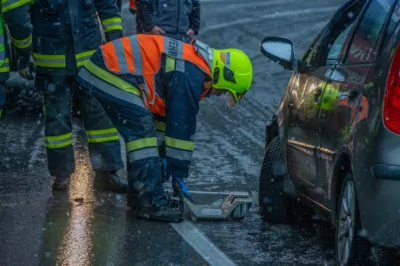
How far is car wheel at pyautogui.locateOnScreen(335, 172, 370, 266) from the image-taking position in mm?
5570

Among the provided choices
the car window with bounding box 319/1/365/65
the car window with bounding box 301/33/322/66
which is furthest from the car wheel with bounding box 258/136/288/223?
the car window with bounding box 319/1/365/65

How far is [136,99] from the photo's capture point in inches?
294

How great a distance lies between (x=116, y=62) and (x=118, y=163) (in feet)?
5.09

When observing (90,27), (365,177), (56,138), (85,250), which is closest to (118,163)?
(56,138)

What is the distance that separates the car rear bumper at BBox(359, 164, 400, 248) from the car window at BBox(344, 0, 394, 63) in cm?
87

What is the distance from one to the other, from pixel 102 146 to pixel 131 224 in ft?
5.02

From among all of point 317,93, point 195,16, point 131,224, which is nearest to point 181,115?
point 131,224

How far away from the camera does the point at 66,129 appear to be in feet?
28.8

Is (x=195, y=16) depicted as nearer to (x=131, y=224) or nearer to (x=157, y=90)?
(x=157, y=90)

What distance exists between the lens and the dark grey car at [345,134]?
527 cm

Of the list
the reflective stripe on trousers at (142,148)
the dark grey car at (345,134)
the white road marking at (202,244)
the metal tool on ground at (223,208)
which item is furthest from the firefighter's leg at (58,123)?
the dark grey car at (345,134)

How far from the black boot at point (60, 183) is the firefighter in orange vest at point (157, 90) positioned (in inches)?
43.0

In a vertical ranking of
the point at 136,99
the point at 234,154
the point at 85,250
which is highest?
the point at 136,99

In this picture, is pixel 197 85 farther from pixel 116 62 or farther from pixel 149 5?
pixel 149 5
